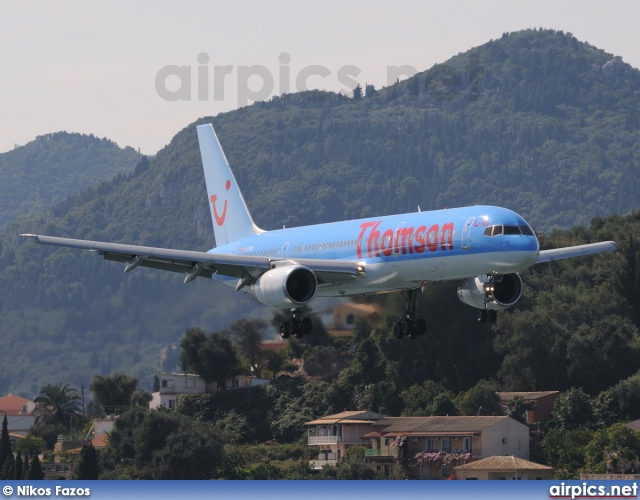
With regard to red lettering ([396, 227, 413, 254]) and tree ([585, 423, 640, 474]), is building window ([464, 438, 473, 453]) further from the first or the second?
red lettering ([396, 227, 413, 254])

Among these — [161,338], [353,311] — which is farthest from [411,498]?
[161,338]

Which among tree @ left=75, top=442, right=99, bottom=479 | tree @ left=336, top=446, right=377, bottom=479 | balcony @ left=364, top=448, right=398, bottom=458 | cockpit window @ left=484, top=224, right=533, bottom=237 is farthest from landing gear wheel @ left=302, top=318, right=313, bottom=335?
tree @ left=75, top=442, right=99, bottom=479

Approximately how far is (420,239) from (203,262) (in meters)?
10.6

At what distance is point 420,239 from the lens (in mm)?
56344

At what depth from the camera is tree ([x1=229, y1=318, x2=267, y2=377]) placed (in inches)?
5153

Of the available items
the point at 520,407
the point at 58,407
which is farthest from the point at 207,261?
the point at 58,407

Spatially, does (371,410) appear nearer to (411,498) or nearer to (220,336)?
(220,336)

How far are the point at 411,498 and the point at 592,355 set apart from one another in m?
51.9

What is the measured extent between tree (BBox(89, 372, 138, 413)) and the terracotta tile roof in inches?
1812

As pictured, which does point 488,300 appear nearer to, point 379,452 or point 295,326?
point 295,326

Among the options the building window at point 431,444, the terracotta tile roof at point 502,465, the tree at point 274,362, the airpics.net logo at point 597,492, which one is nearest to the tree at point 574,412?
the building window at point 431,444

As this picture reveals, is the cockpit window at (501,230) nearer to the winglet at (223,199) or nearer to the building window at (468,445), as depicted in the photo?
the winglet at (223,199)

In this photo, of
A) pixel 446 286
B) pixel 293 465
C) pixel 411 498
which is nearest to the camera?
pixel 411 498

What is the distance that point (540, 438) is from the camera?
11250 cm
